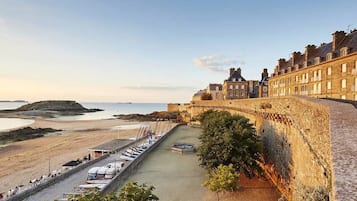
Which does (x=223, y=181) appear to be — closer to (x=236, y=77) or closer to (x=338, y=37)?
(x=338, y=37)

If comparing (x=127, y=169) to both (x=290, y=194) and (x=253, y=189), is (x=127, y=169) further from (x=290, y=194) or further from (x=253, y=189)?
(x=290, y=194)

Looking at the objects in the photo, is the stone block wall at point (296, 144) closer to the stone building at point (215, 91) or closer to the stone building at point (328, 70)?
the stone building at point (328, 70)

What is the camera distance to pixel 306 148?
29.8ft

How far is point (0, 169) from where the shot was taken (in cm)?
2320

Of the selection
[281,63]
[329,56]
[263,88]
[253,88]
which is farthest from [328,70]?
[253,88]

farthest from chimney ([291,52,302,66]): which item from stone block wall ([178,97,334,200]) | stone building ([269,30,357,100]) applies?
stone block wall ([178,97,334,200])

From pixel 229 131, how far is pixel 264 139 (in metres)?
5.04

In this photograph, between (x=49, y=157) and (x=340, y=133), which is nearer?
(x=340, y=133)

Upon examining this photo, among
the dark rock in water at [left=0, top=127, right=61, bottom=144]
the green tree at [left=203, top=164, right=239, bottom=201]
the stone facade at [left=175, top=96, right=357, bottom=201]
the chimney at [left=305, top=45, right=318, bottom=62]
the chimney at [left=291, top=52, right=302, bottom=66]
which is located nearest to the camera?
the stone facade at [left=175, top=96, right=357, bottom=201]

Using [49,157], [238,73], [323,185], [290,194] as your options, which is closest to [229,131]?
[290,194]

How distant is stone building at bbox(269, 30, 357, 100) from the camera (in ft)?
85.1

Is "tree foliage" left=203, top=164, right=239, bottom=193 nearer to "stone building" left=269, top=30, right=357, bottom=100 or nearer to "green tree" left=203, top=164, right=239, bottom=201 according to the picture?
"green tree" left=203, top=164, right=239, bottom=201

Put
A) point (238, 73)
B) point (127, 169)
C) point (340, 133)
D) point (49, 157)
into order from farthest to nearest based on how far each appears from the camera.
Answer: point (238, 73)
point (49, 157)
point (127, 169)
point (340, 133)

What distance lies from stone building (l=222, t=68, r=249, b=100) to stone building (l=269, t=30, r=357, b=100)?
22.7 metres
